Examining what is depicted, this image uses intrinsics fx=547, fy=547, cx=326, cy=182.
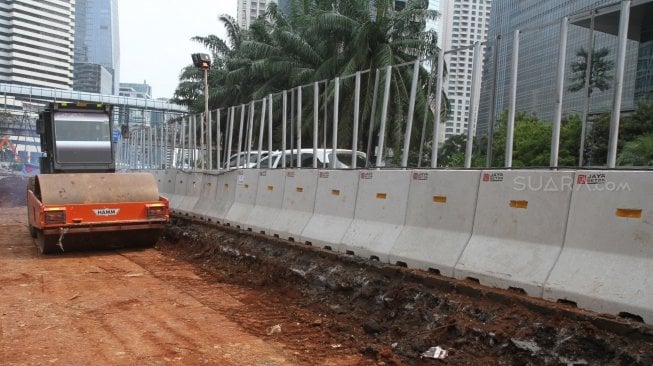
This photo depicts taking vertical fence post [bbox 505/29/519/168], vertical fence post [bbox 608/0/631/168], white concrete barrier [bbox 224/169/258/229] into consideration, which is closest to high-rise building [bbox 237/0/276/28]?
white concrete barrier [bbox 224/169/258/229]

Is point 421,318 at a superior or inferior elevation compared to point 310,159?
inferior

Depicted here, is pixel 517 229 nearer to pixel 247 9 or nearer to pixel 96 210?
pixel 96 210

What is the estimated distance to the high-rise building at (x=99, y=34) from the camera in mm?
116181

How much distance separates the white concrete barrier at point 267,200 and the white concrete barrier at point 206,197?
2547 millimetres

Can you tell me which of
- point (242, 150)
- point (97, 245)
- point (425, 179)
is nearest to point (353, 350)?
point (425, 179)

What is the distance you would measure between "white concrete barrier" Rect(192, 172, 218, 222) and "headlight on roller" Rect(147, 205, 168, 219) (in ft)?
7.29

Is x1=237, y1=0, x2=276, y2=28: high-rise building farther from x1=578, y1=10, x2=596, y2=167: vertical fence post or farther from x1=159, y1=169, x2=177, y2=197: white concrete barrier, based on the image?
x1=578, y1=10, x2=596, y2=167: vertical fence post

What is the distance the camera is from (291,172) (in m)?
10.4

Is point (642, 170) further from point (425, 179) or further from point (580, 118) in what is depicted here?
point (425, 179)

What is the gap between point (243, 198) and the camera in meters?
12.1

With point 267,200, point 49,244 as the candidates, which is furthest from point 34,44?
point 267,200

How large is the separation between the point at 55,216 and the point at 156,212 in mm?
1863

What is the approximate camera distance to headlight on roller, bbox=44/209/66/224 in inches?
397

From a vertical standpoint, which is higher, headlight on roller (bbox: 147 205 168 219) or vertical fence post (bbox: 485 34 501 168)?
vertical fence post (bbox: 485 34 501 168)
